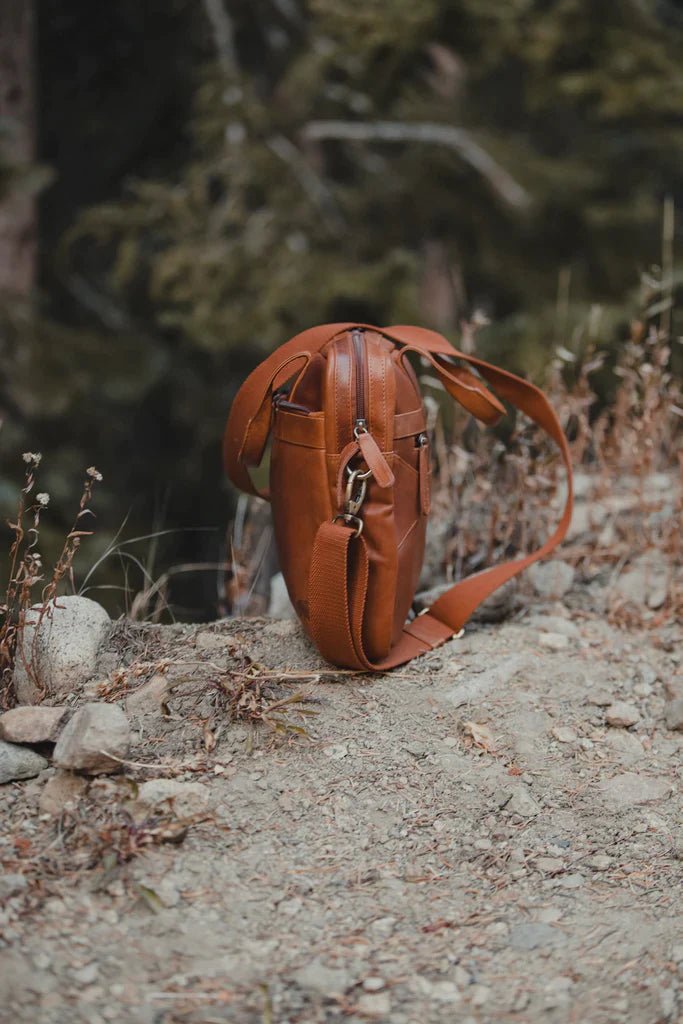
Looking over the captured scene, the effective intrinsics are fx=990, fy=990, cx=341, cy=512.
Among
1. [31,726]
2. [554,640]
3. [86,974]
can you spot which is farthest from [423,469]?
[86,974]

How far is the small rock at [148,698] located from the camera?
2.09 metres

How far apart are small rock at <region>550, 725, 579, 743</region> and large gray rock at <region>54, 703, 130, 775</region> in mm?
976

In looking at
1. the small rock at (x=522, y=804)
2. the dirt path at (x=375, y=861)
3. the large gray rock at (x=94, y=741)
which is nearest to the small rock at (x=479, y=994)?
the dirt path at (x=375, y=861)

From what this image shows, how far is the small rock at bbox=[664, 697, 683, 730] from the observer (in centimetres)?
235

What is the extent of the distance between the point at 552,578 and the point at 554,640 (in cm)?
33

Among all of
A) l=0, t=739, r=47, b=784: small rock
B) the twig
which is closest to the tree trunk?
the twig

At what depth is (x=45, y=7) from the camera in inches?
270

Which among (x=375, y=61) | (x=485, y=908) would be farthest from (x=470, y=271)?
(x=485, y=908)

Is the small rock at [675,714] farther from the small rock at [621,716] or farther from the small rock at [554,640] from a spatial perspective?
the small rock at [554,640]

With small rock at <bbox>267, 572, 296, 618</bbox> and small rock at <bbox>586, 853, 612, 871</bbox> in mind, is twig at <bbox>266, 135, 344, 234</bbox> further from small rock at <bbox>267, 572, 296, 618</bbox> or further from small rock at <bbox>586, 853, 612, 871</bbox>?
small rock at <bbox>586, 853, 612, 871</bbox>

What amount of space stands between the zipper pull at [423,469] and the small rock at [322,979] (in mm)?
1099

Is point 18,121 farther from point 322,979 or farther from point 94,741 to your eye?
point 322,979

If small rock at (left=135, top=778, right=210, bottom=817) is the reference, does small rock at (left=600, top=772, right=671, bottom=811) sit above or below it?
below

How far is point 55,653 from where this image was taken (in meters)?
2.20
